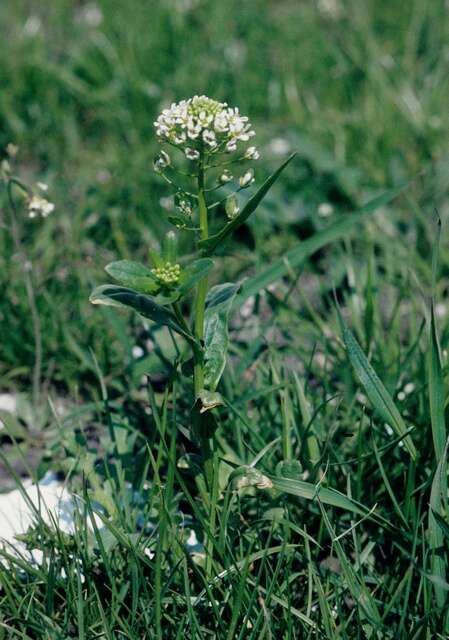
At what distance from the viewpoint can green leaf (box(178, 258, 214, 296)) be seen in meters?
1.34

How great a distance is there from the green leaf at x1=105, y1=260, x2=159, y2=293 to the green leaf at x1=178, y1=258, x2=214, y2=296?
0.05m

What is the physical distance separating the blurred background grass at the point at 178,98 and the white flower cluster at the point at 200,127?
737 mm

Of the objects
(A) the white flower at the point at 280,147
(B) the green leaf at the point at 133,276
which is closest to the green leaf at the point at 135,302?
(B) the green leaf at the point at 133,276

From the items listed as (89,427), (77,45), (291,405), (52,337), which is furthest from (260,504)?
(77,45)

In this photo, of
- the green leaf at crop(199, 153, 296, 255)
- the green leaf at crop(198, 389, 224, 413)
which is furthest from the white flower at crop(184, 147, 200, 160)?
the green leaf at crop(198, 389, 224, 413)

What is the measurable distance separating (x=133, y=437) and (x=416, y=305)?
0.90 m

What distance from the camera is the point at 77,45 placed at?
3.25 m

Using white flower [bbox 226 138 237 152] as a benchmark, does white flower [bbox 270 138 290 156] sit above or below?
above

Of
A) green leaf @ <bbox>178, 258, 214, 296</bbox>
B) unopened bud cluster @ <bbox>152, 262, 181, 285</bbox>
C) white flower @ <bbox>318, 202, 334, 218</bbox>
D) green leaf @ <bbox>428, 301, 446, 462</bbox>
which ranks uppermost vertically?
white flower @ <bbox>318, 202, 334, 218</bbox>

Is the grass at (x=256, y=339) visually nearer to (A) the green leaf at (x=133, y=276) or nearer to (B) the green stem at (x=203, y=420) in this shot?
(B) the green stem at (x=203, y=420)

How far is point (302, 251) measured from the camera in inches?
77.5

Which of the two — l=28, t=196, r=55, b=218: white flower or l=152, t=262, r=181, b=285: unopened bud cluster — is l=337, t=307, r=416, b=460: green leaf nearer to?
l=152, t=262, r=181, b=285: unopened bud cluster

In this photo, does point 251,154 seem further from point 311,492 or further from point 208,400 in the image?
point 311,492

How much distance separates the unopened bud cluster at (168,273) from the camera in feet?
4.57
